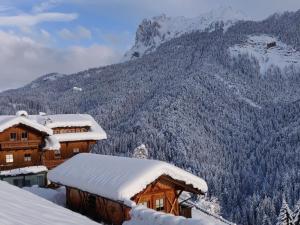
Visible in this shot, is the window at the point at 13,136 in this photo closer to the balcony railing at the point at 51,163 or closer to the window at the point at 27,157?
the window at the point at 27,157

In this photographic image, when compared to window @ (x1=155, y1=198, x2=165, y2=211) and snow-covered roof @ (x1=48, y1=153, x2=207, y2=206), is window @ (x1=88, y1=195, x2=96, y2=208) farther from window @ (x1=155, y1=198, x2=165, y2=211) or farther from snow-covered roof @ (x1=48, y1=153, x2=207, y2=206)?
window @ (x1=155, y1=198, x2=165, y2=211)

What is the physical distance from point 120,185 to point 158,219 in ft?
30.8

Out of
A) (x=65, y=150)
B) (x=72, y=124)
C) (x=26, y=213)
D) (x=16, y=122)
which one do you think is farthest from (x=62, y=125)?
(x=26, y=213)

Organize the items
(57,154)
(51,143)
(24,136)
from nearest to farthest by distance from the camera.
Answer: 1. (24,136)
2. (51,143)
3. (57,154)

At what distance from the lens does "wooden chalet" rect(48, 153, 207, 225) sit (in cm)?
2252

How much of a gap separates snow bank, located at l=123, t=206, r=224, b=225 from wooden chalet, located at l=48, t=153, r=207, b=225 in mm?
5914

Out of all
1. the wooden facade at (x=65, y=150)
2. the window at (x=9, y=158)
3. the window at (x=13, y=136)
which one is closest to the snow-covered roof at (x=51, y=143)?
the wooden facade at (x=65, y=150)

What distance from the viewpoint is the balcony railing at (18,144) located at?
4534 centimetres

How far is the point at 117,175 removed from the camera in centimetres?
2366

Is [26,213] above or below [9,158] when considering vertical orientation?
above

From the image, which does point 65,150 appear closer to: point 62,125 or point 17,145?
point 62,125

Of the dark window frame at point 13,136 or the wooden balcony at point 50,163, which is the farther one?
the wooden balcony at point 50,163

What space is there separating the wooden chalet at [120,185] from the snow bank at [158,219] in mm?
5914

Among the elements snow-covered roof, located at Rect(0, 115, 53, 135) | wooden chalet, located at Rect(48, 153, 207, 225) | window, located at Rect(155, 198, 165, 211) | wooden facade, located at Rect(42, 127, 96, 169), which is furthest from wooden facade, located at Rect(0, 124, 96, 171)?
window, located at Rect(155, 198, 165, 211)
